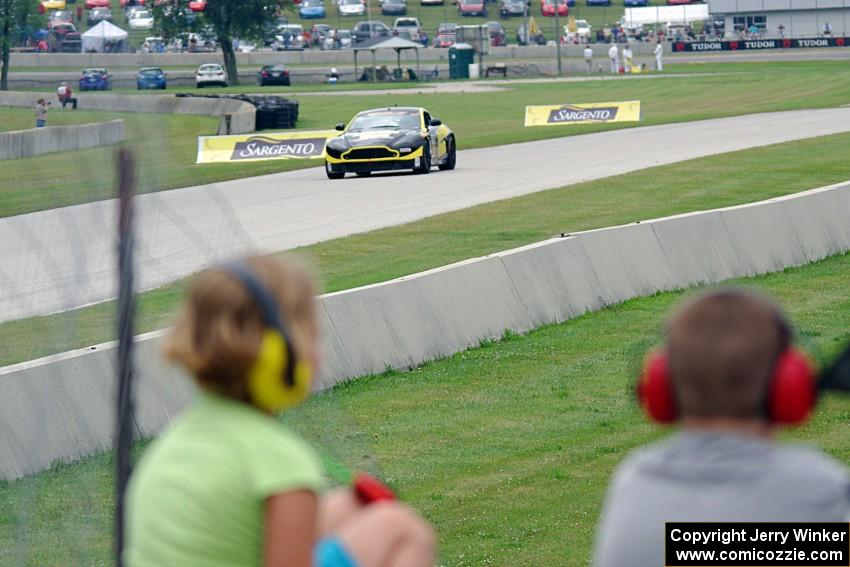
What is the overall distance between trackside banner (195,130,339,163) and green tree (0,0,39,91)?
38627 mm

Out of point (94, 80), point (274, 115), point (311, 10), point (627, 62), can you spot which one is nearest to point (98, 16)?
point (311, 10)

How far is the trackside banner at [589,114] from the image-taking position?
46188 mm

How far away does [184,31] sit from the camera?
8850 centimetres

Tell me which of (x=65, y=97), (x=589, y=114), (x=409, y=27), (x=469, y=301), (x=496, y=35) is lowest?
(x=589, y=114)

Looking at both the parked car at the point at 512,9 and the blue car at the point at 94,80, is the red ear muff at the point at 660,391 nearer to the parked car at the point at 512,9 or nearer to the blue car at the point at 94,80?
the blue car at the point at 94,80

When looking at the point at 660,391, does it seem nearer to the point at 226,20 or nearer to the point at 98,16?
the point at 226,20

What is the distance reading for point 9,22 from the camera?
7506cm

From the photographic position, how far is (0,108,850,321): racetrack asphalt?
17.2 feet

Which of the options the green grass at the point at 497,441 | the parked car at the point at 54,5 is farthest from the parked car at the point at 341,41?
the green grass at the point at 497,441

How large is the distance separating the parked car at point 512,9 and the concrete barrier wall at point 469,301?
93.8 m

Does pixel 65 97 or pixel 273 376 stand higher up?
pixel 273 376

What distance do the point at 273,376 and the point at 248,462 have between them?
176mm

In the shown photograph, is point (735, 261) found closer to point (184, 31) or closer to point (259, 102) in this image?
point (259, 102)

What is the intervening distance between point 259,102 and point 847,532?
49543 millimetres
